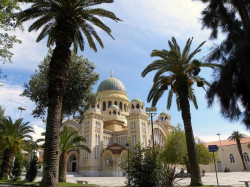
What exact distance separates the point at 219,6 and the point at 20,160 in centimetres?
2433

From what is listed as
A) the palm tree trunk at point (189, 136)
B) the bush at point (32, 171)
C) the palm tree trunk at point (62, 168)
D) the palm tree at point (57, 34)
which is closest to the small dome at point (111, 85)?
the palm tree trunk at point (62, 168)

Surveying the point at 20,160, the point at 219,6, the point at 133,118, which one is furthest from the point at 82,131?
the point at 219,6

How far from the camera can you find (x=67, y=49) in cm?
1185

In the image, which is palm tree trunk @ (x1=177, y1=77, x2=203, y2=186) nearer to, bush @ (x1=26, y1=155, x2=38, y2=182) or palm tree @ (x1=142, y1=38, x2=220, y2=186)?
palm tree @ (x1=142, y1=38, x2=220, y2=186)

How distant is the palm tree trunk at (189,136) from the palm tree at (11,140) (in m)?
17.7

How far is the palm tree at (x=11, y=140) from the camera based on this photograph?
2314cm

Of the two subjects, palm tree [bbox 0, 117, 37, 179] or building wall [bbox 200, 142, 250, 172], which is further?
building wall [bbox 200, 142, 250, 172]

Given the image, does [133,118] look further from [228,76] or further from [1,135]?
[228,76]

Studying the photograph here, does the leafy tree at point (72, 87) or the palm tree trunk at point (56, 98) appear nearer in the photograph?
the palm tree trunk at point (56, 98)

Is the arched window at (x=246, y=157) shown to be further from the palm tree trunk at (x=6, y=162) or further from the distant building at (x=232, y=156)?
the palm tree trunk at (x=6, y=162)

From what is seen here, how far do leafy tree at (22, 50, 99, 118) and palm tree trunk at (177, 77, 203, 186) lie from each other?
8729 millimetres

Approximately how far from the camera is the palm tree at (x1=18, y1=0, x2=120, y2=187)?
973 cm

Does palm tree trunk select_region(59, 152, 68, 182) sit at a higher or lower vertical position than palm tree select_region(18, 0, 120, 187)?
lower

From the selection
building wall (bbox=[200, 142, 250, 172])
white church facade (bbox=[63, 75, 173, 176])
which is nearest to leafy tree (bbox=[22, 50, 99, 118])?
white church facade (bbox=[63, 75, 173, 176])
